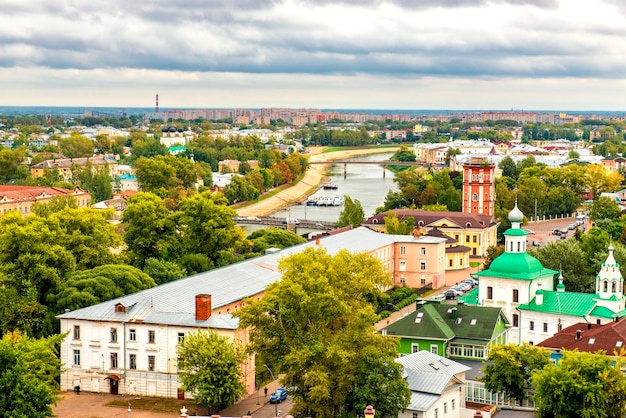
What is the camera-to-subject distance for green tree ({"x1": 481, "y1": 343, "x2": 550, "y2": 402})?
108 ft

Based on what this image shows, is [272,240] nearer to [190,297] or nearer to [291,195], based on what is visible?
[190,297]

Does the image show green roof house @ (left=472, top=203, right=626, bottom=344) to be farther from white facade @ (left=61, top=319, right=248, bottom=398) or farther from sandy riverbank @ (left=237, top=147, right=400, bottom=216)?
sandy riverbank @ (left=237, top=147, right=400, bottom=216)

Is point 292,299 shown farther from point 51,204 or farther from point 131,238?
point 51,204

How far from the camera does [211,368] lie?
109ft

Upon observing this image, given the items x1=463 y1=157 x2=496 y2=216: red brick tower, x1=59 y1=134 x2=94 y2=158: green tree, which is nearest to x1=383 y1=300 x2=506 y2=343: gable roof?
x1=463 y1=157 x2=496 y2=216: red brick tower

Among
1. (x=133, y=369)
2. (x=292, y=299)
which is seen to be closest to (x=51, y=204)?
(x=133, y=369)

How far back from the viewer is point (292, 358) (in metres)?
31.5

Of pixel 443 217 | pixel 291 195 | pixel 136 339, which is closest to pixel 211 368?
pixel 136 339

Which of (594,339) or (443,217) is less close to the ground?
(443,217)

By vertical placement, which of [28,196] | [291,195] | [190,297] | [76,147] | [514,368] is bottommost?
[291,195]

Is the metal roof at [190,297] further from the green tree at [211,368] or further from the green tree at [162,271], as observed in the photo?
the green tree at [162,271]

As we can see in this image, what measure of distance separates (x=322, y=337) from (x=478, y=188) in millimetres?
48540

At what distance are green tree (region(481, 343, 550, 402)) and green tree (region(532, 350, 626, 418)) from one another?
Answer: 9.24ft

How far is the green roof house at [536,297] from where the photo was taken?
135 ft
